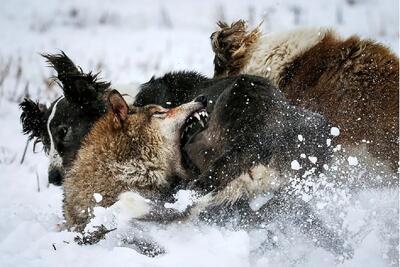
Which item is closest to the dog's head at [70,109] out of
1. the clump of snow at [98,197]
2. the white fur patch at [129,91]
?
the white fur patch at [129,91]

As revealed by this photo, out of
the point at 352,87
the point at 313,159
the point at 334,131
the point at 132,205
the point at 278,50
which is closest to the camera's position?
the point at 132,205

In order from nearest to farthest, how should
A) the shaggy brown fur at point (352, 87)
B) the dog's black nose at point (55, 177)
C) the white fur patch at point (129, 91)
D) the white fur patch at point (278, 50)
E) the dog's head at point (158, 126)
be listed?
1. the dog's head at point (158, 126)
2. the shaggy brown fur at point (352, 87)
3. the white fur patch at point (278, 50)
4. the dog's black nose at point (55, 177)
5. the white fur patch at point (129, 91)

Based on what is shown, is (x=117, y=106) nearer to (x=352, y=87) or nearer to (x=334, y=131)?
(x=334, y=131)

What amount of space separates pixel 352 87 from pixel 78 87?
2318mm

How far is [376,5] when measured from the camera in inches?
460

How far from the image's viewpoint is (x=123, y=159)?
431cm

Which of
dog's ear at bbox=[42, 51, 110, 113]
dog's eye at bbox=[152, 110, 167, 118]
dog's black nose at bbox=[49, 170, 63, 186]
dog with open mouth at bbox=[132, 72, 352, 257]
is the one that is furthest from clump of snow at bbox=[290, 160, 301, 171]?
dog's black nose at bbox=[49, 170, 63, 186]

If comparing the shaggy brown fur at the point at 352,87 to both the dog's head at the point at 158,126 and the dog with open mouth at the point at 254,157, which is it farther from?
the dog's head at the point at 158,126

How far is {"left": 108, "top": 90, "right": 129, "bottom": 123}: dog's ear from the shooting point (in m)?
4.43

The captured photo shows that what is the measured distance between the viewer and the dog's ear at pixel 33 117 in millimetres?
6137

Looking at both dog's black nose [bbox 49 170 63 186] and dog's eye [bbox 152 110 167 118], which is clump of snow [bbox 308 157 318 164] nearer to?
dog's eye [bbox 152 110 167 118]

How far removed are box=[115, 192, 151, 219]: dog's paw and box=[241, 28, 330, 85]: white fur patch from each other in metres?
1.66

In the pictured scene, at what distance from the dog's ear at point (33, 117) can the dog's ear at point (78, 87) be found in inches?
24.0

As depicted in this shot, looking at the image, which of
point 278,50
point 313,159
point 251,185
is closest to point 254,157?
point 251,185
